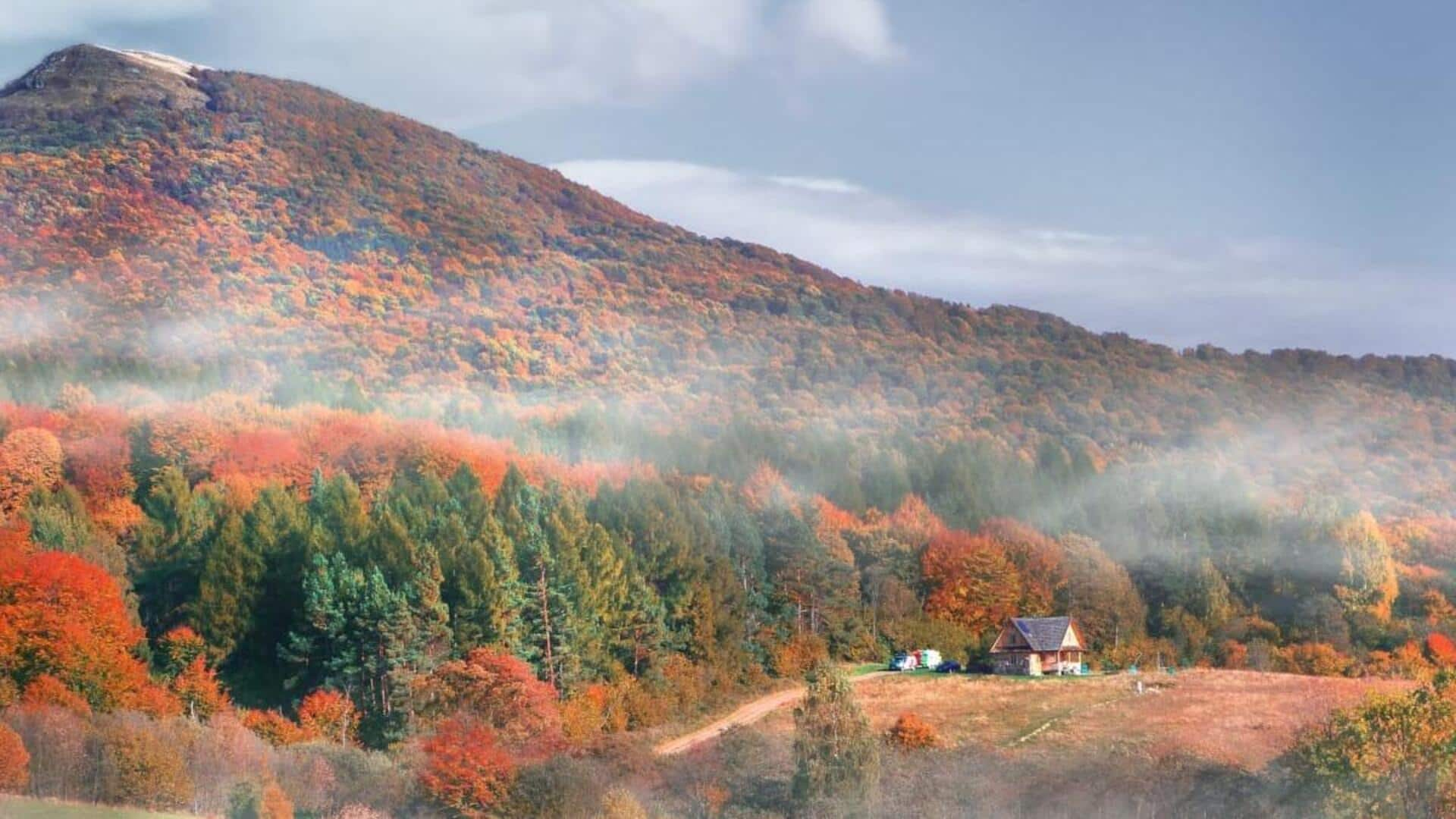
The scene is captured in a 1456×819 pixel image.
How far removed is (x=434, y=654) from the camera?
64812 millimetres

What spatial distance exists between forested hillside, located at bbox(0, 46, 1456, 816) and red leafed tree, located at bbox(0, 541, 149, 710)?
0.45ft

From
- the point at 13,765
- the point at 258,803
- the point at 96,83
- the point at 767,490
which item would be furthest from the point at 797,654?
the point at 96,83

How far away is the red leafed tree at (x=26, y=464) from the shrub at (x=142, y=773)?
26.5m

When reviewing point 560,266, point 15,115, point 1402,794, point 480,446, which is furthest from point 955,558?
point 15,115

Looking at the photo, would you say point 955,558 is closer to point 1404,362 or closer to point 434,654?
point 434,654

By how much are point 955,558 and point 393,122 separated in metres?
96.4

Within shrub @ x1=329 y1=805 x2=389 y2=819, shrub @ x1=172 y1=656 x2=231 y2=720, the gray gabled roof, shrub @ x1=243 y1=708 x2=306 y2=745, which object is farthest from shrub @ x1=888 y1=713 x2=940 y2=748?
shrub @ x1=172 y1=656 x2=231 y2=720

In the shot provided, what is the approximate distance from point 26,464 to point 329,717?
978 inches

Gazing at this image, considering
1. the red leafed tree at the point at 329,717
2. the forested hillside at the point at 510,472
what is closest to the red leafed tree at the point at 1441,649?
the forested hillside at the point at 510,472

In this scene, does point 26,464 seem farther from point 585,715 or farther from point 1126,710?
point 1126,710

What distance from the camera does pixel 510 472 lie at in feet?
267

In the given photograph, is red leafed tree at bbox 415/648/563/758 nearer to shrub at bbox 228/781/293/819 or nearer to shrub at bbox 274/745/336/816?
shrub at bbox 274/745/336/816

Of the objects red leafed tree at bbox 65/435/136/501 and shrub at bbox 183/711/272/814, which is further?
red leafed tree at bbox 65/435/136/501

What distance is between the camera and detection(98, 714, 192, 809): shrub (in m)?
48.0
